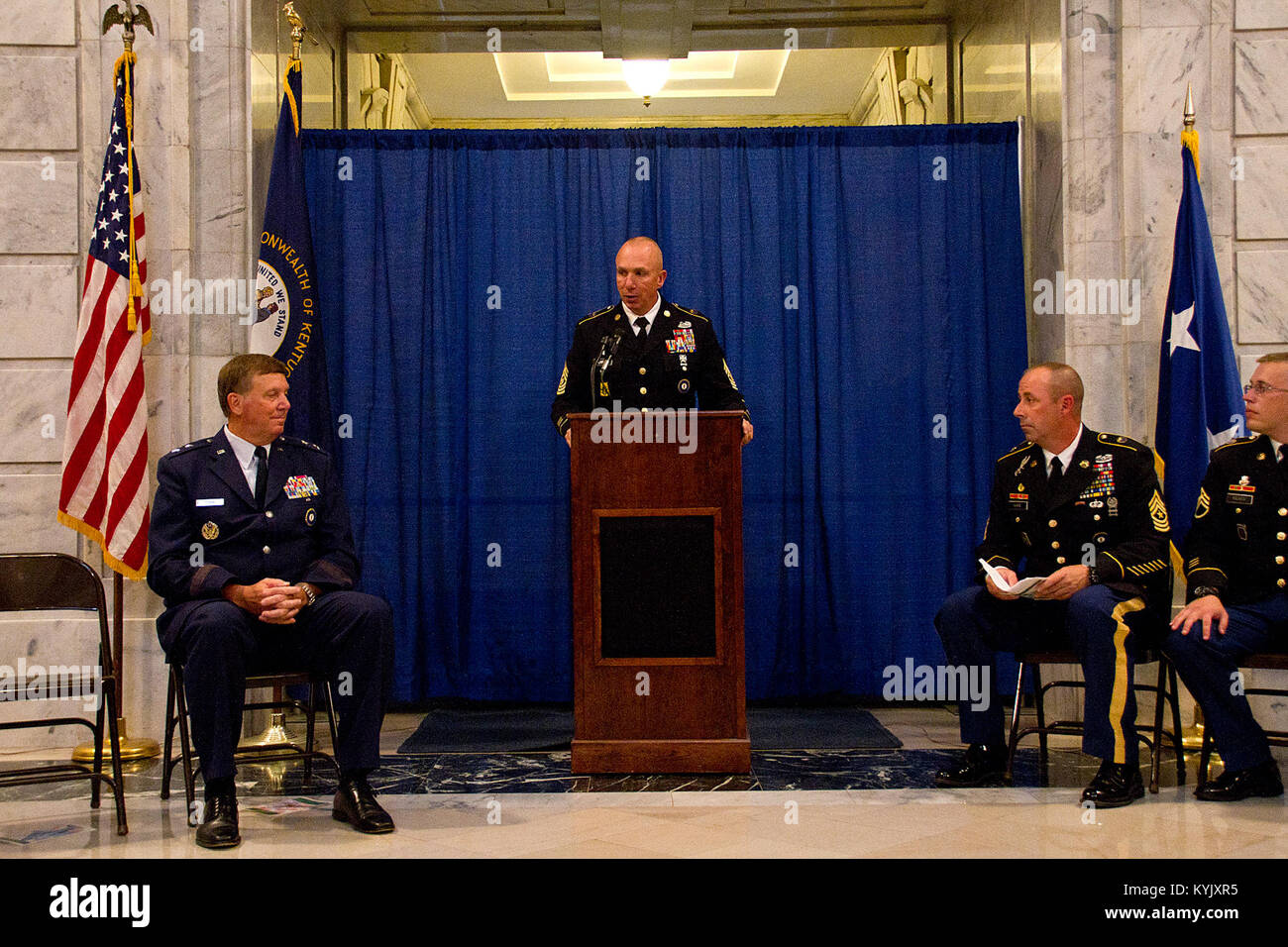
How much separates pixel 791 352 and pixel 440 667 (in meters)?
2.19

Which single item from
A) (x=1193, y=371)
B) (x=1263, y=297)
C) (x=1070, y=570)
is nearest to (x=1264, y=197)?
(x=1263, y=297)

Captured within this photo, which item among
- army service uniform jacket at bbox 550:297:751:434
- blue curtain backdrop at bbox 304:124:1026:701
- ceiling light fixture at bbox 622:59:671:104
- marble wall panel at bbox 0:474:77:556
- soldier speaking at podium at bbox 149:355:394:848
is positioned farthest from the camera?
ceiling light fixture at bbox 622:59:671:104

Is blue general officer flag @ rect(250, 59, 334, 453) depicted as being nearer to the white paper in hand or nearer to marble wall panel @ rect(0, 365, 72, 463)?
marble wall panel @ rect(0, 365, 72, 463)

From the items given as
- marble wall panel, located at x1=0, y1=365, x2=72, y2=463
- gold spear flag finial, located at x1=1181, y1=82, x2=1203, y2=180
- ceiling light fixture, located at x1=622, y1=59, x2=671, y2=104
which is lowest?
marble wall panel, located at x1=0, y1=365, x2=72, y2=463

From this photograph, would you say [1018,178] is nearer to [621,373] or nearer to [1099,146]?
[1099,146]

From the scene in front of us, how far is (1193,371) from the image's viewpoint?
437 cm

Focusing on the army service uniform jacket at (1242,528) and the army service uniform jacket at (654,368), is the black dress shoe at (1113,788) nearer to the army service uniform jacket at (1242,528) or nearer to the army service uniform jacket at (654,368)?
the army service uniform jacket at (1242,528)

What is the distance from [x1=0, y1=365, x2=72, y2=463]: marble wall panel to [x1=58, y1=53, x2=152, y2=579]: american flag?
0.30 meters

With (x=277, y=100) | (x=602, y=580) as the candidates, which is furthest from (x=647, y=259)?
(x=277, y=100)

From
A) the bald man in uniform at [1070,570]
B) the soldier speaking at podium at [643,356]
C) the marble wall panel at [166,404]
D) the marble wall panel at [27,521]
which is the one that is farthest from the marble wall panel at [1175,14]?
the marble wall panel at [27,521]

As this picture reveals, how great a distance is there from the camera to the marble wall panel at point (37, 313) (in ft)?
15.2

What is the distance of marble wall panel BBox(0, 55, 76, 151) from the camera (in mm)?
4641

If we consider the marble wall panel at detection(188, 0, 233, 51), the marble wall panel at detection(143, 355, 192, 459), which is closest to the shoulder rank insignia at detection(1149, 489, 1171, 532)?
the marble wall panel at detection(143, 355, 192, 459)

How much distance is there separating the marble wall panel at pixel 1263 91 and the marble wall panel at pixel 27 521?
5.05 meters
